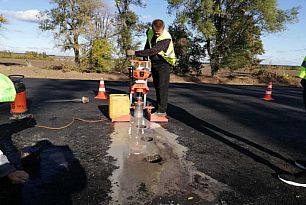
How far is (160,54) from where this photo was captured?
6.31 metres

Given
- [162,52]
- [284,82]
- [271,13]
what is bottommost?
[284,82]

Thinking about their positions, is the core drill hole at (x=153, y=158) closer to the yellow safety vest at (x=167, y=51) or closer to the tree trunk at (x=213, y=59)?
the yellow safety vest at (x=167, y=51)

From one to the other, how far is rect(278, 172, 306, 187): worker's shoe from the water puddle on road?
2.71 ft

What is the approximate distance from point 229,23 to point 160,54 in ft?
72.2

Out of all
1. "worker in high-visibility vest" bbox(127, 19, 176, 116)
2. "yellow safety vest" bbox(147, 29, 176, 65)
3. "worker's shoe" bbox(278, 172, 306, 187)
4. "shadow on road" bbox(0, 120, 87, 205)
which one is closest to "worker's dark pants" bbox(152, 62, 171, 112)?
"worker in high-visibility vest" bbox(127, 19, 176, 116)

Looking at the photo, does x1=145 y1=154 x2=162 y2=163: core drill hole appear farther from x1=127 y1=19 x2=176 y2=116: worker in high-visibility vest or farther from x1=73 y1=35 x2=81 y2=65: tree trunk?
x1=73 y1=35 x2=81 y2=65: tree trunk

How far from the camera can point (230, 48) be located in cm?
2594

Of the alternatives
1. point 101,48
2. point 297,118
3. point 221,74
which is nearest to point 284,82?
point 221,74

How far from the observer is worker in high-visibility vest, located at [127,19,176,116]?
6.16 m

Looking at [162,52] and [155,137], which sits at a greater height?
[162,52]

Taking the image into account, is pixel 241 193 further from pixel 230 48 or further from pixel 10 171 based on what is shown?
pixel 230 48

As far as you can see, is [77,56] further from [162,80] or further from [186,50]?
[162,80]

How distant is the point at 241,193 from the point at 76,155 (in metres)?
2.25

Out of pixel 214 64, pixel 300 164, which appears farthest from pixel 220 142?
pixel 214 64
